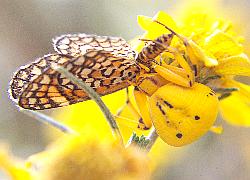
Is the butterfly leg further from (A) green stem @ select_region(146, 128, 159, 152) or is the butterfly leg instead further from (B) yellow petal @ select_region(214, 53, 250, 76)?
(B) yellow petal @ select_region(214, 53, 250, 76)

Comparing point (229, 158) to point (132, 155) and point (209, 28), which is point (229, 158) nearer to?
point (209, 28)

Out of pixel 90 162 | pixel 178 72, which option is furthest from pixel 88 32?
pixel 90 162

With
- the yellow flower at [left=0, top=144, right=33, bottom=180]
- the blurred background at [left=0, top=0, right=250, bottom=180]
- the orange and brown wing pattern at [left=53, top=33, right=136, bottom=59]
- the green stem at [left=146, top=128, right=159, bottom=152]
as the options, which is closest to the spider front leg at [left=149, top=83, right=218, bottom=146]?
the green stem at [left=146, top=128, right=159, bottom=152]

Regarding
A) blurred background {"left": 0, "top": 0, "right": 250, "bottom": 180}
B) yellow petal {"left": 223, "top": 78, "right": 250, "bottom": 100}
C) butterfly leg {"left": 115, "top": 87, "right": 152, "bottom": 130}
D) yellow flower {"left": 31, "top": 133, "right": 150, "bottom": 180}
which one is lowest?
blurred background {"left": 0, "top": 0, "right": 250, "bottom": 180}

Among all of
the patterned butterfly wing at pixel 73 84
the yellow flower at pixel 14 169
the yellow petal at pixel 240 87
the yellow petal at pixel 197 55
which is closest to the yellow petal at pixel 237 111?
the yellow petal at pixel 240 87

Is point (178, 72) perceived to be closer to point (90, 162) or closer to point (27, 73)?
point (27, 73)

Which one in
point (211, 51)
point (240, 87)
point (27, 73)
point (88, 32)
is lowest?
point (88, 32)

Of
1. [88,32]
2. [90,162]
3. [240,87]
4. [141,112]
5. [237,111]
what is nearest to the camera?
[90,162]
